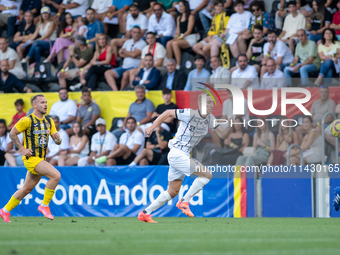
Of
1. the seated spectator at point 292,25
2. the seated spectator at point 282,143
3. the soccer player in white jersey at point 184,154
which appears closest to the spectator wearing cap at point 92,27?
the seated spectator at point 292,25

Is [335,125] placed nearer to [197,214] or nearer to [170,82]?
[197,214]

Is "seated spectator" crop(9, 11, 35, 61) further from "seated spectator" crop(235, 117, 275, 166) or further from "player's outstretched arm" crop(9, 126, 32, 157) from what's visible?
"player's outstretched arm" crop(9, 126, 32, 157)

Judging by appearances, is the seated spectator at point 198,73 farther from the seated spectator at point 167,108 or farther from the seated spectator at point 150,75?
the seated spectator at point 150,75

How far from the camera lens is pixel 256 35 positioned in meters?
13.9

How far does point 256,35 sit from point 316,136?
369 centimetres

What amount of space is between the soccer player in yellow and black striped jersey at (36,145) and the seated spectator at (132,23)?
7.77 m

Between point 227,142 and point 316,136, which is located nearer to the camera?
point 316,136

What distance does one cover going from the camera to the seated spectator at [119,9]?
56.1 feet

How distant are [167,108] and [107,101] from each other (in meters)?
2.30

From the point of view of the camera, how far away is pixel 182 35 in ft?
50.2

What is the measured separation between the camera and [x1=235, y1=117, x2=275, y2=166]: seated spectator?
1174cm

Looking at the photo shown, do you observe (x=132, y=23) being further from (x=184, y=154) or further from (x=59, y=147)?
(x=184, y=154)

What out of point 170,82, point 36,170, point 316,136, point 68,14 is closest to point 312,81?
point 316,136

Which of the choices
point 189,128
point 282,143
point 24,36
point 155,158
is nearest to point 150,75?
point 155,158
